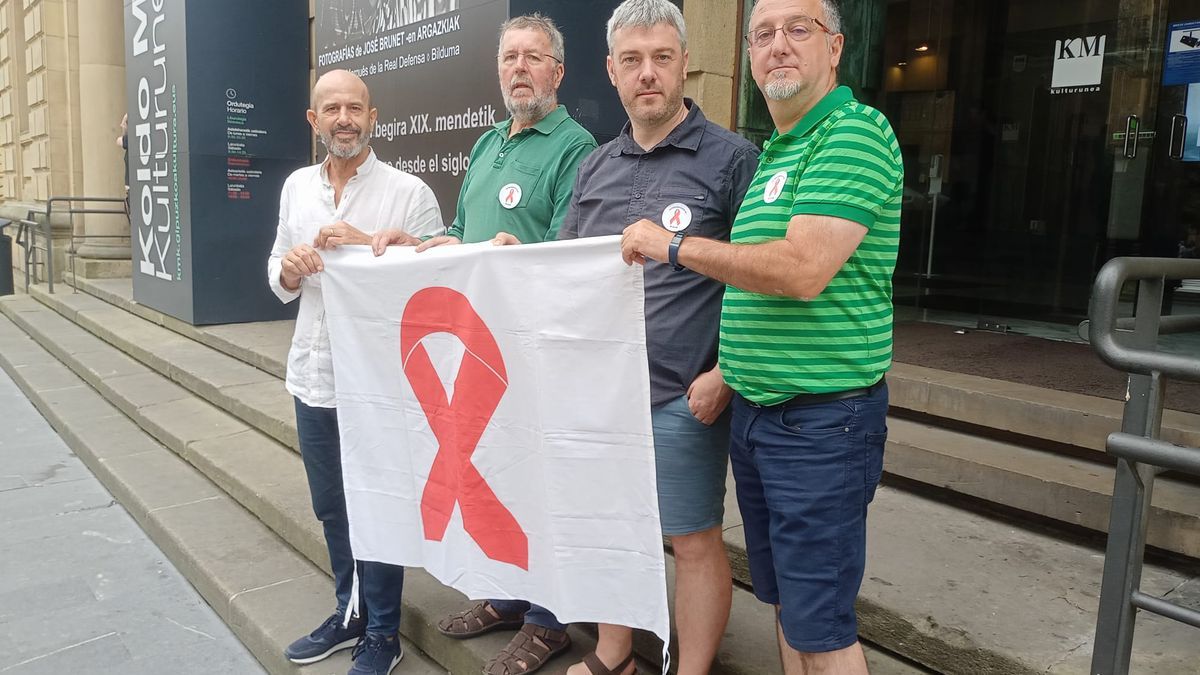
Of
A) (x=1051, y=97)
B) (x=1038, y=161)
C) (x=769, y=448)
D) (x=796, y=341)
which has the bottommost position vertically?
(x=769, y=448)

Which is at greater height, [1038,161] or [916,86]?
[916,86]

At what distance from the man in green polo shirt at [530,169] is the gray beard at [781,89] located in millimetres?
893

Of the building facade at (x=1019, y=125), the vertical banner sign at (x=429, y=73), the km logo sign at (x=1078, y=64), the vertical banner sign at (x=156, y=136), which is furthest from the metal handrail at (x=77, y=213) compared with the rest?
the km logo sign at (x=1078, y=64)

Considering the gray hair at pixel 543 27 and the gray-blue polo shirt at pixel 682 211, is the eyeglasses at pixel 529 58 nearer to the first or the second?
the gray hair at pixel 543 27

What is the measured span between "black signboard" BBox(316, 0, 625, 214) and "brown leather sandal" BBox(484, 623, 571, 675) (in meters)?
2.43

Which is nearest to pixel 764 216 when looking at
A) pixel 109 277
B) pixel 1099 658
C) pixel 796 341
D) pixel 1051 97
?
pixel 796 341

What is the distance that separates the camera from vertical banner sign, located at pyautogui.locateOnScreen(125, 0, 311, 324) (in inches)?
288

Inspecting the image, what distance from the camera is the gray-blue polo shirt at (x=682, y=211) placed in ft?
7.13

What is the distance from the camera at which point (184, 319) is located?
7.68 metres

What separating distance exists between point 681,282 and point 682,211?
0.19 m

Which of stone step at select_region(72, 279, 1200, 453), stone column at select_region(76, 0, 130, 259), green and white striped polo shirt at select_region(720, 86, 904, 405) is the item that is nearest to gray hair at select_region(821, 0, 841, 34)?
green and white striped polo shirt at select_region(720, 86, 904, 405)

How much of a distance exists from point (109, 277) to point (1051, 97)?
1141 centimetres

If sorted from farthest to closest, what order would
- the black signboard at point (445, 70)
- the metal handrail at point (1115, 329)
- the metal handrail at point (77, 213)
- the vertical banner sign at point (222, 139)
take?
the metal handrail at point (77, 213)
the vertical banner sign at point (222, 139)
the black signboard at point (445, 70)
the metal handrail at point (1115, 329)

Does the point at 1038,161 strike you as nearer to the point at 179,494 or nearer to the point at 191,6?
the point at 179,494
